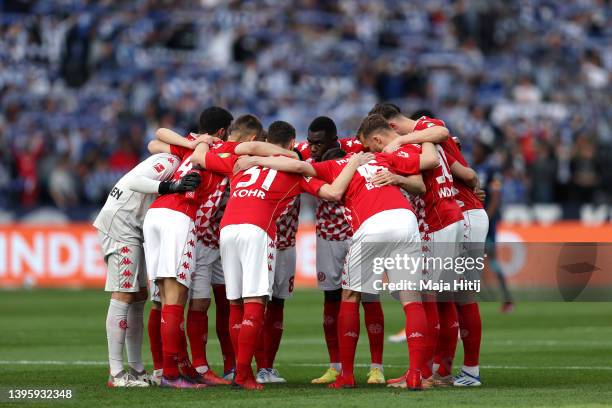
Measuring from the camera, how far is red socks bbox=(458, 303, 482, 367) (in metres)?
11.3

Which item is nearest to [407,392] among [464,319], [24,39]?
[464,319]

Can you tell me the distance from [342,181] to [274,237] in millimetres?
807

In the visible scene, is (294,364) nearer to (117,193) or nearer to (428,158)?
(117,193)

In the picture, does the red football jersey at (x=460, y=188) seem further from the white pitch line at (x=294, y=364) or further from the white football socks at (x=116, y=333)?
the white football socks at (x=116, y=333)

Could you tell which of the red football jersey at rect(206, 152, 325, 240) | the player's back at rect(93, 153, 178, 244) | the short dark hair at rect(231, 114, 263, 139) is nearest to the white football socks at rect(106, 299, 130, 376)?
the player's back at rect(93, 153, 178, 244)

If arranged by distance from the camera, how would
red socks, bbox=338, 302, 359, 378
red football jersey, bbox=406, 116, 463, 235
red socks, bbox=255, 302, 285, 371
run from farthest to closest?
1. red socks, bbox=255, 302, 285, 371
2. red football jersey, bbox=406, 116, 463, 235
3. red socks, bbox=338, 302, 359, 378

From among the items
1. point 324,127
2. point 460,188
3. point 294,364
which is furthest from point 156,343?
point 460,188

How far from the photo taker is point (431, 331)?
36.1 feet

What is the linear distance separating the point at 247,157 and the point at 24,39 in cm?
2158

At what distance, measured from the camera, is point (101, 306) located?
2194cm

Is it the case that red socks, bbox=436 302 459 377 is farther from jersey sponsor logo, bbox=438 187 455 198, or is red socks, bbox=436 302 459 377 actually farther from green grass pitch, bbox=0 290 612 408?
jersey sponsor logo, bbox=438 187 455 198

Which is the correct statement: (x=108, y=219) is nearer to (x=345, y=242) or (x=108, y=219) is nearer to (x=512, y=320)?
(x=345, y=242)

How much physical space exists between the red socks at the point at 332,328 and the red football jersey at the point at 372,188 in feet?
5.18

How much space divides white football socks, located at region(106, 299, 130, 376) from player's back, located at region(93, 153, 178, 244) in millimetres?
641
